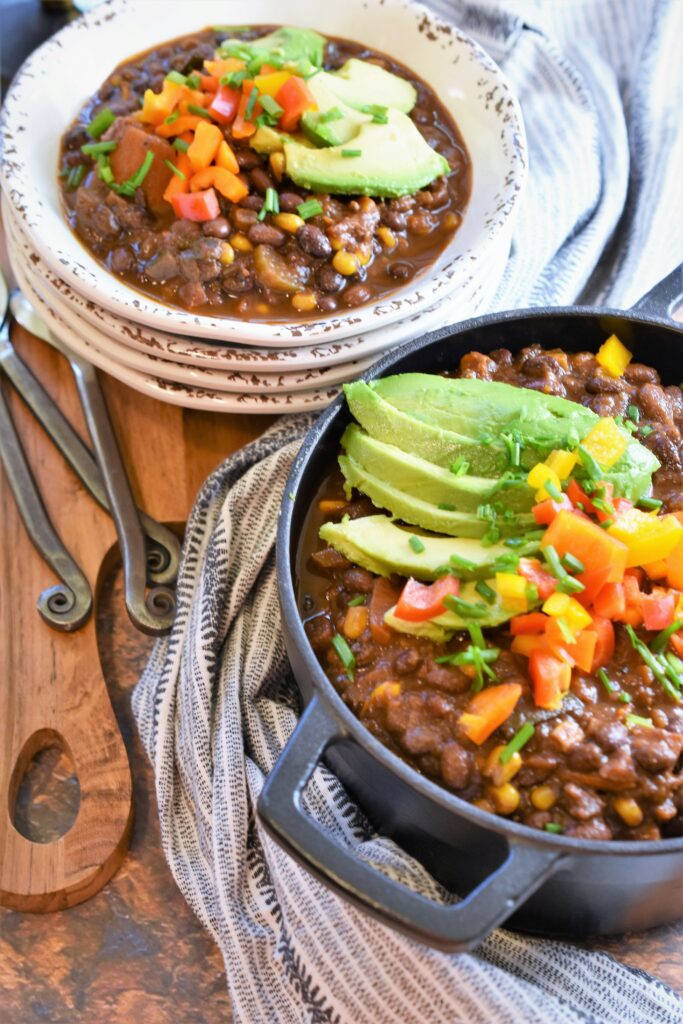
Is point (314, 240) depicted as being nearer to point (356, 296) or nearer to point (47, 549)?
point (356, 296)

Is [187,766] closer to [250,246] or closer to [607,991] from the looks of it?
[607,991]

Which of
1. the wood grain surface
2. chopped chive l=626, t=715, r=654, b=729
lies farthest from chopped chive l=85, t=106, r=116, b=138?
chopped chive l=626, t=715, r=654, b=729

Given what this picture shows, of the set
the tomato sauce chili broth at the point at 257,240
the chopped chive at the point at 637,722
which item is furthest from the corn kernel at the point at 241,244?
the chopped chive at the point at 637,722

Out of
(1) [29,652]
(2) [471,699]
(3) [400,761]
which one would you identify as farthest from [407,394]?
(1) [29,652]

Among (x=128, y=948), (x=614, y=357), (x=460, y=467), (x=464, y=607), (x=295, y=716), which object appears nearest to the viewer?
(x=464, y=607)

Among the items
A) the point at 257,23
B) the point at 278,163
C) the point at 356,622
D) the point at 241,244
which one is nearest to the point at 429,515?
the point at 356,622

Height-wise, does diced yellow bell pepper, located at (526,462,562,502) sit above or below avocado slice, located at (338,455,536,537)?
above

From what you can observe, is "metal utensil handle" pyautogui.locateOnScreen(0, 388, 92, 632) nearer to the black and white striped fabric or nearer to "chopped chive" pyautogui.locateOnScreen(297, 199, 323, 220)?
the black and white striped fabric

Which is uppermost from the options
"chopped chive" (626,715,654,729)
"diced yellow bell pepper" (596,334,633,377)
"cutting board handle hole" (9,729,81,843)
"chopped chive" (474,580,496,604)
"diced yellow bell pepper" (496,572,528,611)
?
"diced yellow bell pepper" (596,334,633,377)

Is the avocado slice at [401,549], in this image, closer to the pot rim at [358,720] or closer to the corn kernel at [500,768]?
the pot rim at [358,720]
